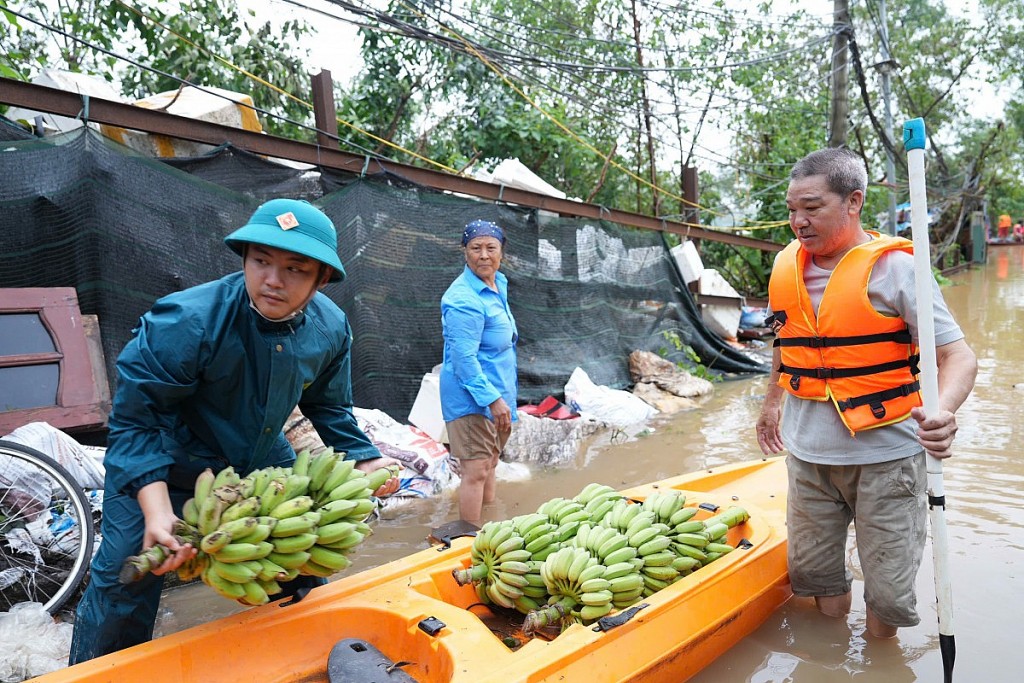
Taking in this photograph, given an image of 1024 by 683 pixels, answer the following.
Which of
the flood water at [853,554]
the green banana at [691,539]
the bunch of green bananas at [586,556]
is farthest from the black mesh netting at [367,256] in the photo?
the green banana at [691,539]

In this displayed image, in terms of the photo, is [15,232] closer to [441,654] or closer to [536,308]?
[441,654]

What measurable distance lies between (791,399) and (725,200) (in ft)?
68.9

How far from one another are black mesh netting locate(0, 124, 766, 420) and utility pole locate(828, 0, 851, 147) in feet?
17.9

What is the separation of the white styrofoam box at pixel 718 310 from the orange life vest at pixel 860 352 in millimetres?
8290

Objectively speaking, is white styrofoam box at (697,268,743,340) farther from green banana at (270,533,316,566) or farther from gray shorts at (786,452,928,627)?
green banana at (270,533,316,566)

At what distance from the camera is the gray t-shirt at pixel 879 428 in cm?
265

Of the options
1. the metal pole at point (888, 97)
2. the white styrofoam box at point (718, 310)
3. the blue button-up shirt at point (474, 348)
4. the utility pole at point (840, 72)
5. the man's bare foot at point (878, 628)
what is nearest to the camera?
the man's bare foot at point (878, 628)

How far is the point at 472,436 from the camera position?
4.26 metres

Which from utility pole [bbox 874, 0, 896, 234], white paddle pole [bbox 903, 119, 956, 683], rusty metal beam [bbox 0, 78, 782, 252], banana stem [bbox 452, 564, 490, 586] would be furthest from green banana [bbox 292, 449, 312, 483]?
utility pole [bbox 874, 0, 896, 234]

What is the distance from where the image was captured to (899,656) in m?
3.06

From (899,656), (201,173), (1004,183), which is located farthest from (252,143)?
(1004,183)

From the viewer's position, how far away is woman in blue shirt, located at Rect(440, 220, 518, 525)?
164 inches

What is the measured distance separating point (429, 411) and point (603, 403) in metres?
2.30

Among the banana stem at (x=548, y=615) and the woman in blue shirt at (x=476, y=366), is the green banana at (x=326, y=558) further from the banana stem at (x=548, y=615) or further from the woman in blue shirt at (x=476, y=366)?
the woman in blue shirt at (x=476, y=366)
